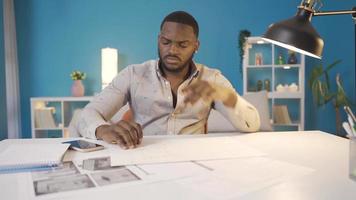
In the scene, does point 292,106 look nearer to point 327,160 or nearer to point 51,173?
point 327,160

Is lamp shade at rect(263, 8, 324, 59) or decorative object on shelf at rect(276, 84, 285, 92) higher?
lamp shade at rect(263, 8, 324, 59)

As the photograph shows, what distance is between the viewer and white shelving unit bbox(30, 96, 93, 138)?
3.11m

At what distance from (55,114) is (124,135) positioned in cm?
291

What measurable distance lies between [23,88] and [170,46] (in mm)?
2752

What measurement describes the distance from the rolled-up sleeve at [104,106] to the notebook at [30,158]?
196mm

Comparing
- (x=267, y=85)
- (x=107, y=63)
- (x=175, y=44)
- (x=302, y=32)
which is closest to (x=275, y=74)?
(x=267, y=85)

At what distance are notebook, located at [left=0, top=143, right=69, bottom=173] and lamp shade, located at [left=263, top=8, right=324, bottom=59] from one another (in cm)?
66

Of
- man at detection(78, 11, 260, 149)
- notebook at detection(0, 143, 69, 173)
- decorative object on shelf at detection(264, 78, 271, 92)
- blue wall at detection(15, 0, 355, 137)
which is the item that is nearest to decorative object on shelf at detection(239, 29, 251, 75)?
blue wall at detection(15, 0, 355, 137)

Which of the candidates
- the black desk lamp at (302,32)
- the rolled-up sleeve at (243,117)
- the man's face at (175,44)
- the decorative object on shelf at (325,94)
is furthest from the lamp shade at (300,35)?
the decorative object on shelf at (325,94)

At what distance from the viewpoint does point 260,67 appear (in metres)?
3.31

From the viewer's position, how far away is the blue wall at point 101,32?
11.3 feet

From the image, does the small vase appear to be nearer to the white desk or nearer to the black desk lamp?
the white desk

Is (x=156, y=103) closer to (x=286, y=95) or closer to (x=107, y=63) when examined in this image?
(x=107, y=63)

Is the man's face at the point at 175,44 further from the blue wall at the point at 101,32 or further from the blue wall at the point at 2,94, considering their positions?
the blue wall at the point at 2,94
